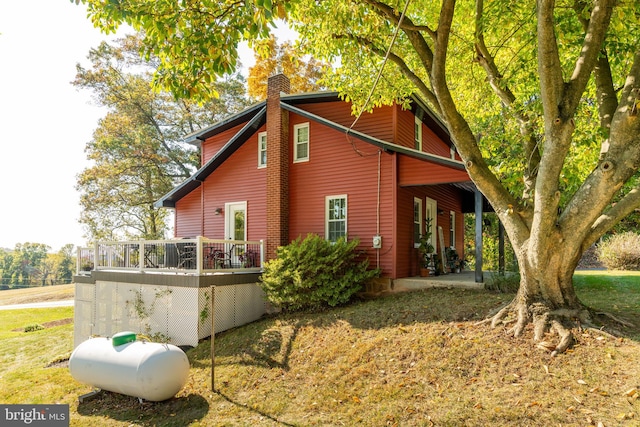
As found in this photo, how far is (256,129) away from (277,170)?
212 cm

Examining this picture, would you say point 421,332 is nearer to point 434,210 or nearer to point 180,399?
point 180,399

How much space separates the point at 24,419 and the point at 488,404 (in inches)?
280

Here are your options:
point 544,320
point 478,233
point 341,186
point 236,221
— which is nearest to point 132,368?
point 544,320

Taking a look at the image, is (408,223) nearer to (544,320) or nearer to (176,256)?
(544,320)

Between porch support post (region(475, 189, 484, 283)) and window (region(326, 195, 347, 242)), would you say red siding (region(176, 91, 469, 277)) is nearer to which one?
window (region(326, 195, 347, 242))

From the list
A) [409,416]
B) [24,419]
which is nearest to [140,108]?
[24,419]

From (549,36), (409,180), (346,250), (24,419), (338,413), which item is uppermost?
(549,36)

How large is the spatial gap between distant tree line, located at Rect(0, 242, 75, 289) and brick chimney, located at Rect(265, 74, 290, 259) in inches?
2616

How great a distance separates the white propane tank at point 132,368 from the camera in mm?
6484

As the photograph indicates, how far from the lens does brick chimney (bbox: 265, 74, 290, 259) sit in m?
12.1

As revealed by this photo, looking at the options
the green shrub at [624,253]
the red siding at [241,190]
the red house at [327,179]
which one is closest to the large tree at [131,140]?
the red house at [327,179]

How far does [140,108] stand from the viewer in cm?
2283

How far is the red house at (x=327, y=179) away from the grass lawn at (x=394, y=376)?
2.62 metres

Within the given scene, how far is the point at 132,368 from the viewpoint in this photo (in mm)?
6586
